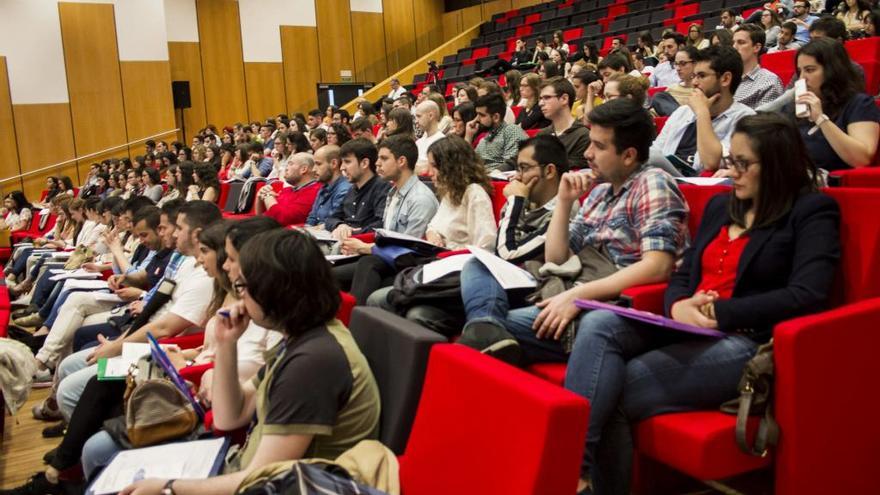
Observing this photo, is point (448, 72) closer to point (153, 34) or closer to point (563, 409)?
point (153, 34)

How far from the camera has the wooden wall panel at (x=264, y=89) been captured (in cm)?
1412

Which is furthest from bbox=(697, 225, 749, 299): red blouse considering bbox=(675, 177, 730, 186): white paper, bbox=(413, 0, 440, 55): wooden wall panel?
bbox=(413, 0, 440, 55): wooden wall panel

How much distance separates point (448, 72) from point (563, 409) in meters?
11.6

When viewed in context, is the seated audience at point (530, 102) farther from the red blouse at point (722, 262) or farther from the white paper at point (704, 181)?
the red blouse at point (722, 262)

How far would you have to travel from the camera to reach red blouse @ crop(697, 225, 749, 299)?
1872 mm

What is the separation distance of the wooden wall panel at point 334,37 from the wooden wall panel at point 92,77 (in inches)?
160

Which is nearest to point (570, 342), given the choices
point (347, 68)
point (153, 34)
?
point (153, 34)

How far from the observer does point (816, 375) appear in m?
1.56

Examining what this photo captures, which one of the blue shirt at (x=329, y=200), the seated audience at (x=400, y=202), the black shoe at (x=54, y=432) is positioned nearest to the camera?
the black shoe at (x=54, y=432)

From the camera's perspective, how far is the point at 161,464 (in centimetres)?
166

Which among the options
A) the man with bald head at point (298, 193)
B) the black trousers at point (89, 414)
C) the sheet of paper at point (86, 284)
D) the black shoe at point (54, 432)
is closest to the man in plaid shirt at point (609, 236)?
the black trousers at point (89, 414)

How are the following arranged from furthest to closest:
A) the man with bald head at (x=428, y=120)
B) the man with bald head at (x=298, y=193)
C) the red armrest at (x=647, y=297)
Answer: the man with bald head at (x=428, y=120) → the man with bald head at (x=298, y=193) → the red armrest at (x=647, y=297)

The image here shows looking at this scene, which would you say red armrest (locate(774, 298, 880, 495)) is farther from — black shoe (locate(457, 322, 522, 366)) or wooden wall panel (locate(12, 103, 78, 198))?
wooden wall panel (locate(12, 103, 78, 198))

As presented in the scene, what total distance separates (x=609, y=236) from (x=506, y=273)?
323mm
